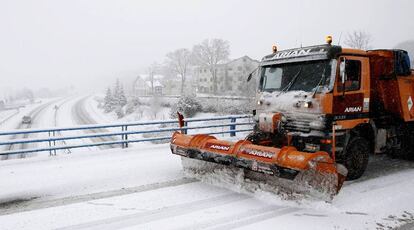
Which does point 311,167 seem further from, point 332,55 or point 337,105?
point 332,55

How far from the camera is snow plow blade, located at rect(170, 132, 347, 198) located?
5.15 m

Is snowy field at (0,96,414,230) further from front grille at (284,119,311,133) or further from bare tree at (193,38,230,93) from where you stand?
bare tree at (193,38,230,93)

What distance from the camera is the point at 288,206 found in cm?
560

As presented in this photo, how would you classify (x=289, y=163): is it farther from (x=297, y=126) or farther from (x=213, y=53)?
(x=213, y=53)

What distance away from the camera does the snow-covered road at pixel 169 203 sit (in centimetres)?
498

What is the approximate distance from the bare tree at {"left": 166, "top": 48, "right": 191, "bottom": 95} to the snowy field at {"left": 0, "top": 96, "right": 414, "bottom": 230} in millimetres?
86429

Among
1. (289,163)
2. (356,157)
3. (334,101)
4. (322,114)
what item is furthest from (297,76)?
(289,163)

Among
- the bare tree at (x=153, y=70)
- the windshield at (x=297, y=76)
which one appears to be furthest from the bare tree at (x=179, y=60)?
the windshield at (x=297, y=76)

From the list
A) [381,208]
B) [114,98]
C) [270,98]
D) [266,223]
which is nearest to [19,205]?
[266,223]

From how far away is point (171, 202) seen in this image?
231 inches

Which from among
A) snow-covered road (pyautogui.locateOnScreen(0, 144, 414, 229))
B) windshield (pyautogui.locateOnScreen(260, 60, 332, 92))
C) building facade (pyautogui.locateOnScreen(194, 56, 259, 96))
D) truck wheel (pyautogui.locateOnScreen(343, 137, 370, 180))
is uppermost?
building facade (pyautogui.locateOnScreen(194, 56, 259, 96))

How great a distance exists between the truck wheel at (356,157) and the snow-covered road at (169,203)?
0.20 metres

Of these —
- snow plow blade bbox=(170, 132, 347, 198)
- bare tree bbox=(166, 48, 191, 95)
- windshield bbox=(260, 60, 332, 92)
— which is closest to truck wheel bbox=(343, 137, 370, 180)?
windshield bbox=(260, 60, 332, 92)

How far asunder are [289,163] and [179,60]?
9060 centimetres
